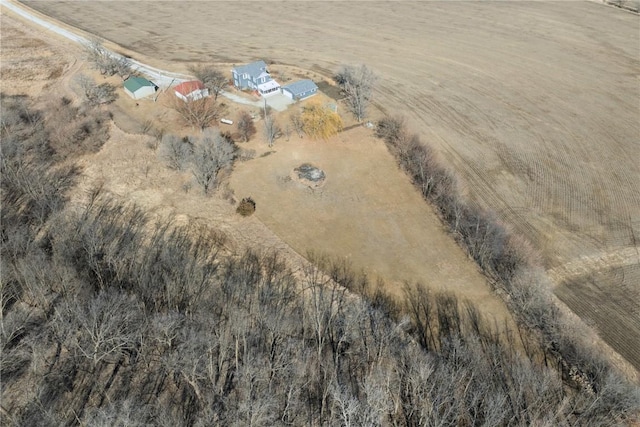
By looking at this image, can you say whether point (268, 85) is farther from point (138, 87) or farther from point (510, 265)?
point (510, 265)

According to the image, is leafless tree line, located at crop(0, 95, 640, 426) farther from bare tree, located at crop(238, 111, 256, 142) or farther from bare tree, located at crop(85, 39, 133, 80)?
bare tree, located at crop(85, 39, 133, 80)

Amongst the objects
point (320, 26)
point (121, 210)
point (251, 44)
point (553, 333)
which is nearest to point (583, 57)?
point (320, 26)

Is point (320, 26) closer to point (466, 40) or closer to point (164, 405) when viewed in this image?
point (466, 40)

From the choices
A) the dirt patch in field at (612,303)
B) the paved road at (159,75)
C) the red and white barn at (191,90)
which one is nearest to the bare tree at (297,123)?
the paved road at (159,75)

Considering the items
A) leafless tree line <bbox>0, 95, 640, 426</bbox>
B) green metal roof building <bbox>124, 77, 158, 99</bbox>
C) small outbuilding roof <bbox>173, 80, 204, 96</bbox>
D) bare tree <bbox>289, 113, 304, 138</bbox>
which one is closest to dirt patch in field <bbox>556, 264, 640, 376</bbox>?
leafless tree line <bbox>0, 95, 640, 426</bbox>

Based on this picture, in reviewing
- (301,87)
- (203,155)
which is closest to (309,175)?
(203,155)
